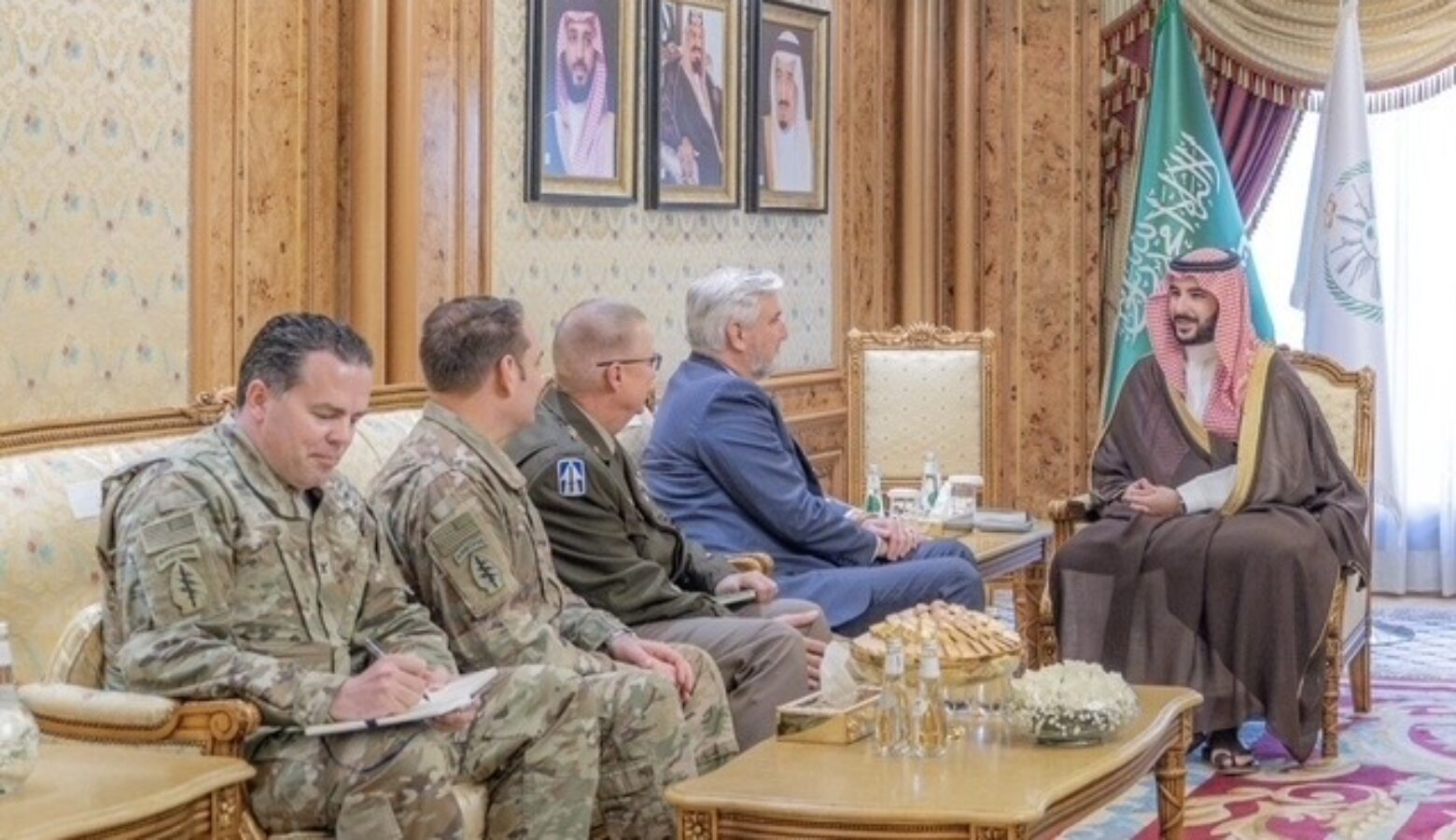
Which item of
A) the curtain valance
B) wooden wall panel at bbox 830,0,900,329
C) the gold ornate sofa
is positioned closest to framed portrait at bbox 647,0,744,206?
wooden wall panel at bbox 830,0,900,329

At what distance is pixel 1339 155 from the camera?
8891 millimetres

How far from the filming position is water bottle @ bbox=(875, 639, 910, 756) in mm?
4277

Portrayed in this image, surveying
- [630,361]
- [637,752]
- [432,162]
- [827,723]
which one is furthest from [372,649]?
[432,162]

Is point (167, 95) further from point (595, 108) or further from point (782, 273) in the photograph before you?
point (782, 273)

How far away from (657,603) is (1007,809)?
149cm

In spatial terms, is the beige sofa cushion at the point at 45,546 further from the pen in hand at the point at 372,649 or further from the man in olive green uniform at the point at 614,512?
the man in olive green uniform at the point at 614,512

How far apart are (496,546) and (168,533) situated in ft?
2.39

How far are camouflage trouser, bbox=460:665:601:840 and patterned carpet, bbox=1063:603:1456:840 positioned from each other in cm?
174

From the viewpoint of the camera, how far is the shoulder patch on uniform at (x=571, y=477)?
16.4 ft

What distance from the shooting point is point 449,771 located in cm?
403

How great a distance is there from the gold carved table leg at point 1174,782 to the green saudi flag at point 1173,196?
4.22m

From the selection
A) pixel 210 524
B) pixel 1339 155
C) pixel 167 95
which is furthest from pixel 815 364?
pixel 210 524

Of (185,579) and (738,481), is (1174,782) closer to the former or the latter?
(738,481)

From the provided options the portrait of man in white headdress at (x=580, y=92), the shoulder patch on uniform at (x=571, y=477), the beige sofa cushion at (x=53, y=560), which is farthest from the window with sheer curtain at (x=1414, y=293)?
the beige sofa cushion at (x=53, y=560)
